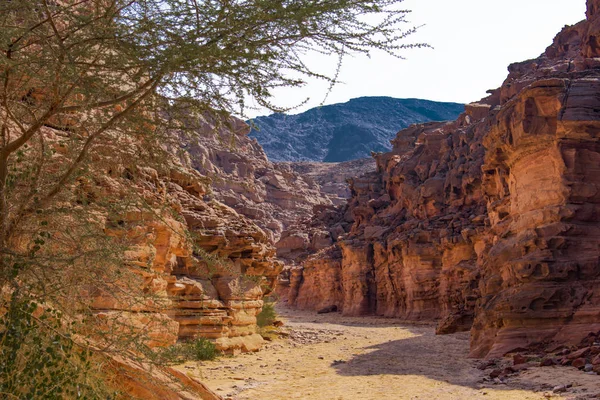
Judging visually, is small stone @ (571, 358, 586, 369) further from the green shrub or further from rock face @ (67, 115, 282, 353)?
the green shrub

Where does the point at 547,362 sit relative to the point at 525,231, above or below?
below

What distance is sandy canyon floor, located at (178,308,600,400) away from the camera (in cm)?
1004

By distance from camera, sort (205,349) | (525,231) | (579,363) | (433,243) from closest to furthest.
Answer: (579,363)
(205,349)
(525,231)
(433,243)

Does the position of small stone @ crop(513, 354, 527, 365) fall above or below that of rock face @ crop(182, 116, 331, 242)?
below

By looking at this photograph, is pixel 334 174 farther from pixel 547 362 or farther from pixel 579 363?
pixel 579 363

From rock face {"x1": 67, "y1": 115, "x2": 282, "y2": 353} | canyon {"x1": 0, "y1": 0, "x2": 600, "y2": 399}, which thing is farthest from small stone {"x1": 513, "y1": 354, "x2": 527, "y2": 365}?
rock face {"x1": 67, "y1": 115, "x2": 282, "y2": 353}

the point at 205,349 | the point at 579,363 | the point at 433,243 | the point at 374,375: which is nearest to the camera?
the point at 579,363

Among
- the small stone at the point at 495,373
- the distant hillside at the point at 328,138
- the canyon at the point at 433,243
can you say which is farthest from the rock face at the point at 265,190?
the distant hillside at the point at 328,138

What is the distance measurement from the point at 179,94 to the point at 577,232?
12656mm

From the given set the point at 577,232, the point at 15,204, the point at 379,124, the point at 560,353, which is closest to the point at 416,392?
the point at 560,353

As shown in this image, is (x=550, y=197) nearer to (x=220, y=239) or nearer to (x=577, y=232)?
(x=577, y=232)

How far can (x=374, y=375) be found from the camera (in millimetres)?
12984

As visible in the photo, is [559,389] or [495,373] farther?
[495,373]

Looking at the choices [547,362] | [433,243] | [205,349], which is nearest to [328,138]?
[433,243]
